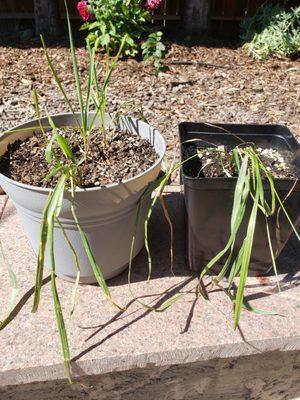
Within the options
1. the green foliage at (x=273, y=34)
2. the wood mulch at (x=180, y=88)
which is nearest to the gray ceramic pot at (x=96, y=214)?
the wood mulch at (x=180, y=88)

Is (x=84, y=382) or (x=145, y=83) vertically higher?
(x=145, y=83)

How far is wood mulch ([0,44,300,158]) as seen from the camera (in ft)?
8.15

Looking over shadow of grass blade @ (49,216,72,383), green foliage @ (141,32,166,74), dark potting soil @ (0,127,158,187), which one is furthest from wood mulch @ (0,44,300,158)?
shadow of grass blade @ (49,216,72,383)

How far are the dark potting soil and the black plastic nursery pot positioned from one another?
118 millimetres

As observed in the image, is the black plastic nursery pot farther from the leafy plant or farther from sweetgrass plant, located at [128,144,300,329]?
the leafy plant

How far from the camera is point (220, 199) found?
3.23ft

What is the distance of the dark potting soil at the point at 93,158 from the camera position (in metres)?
0.98

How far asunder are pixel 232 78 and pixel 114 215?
229cm

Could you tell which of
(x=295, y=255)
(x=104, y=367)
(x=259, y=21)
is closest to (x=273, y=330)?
(x=295, y=255)

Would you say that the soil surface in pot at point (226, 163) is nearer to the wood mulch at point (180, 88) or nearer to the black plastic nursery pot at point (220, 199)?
the black plastic nursery pot at point (220, 199)

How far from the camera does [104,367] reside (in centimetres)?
96

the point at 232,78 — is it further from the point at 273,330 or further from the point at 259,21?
the point at 273,330

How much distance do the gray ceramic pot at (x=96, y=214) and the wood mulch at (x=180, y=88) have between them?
121 centimetres

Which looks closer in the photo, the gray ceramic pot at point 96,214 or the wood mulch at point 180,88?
the gray ceramic pot at point 96,214
